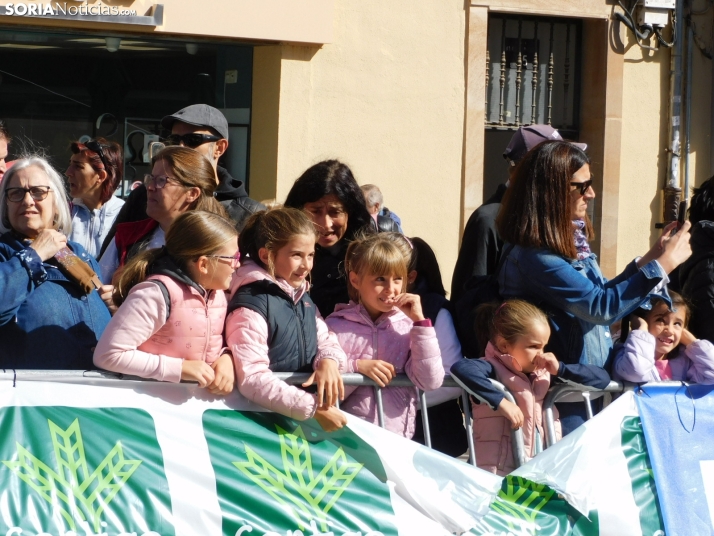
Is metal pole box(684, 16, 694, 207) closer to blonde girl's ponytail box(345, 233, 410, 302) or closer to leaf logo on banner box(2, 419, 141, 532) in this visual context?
blonde girl's ponytail box(345, 233, 410, 302)

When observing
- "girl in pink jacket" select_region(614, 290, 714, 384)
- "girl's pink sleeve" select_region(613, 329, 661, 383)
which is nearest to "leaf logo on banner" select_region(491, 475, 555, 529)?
"girl's pink sleeve" select_region(613, 329, 661, 383)

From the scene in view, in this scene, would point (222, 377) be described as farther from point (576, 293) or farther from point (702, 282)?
point (702, 282)

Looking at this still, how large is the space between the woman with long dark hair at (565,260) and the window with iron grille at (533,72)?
19.3ft

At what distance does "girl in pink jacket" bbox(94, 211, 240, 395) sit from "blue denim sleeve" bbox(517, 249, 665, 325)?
126 cm

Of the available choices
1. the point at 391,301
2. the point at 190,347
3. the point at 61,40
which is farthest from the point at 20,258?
the point at 61,40

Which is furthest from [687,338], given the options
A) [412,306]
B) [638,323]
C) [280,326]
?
[280,326]

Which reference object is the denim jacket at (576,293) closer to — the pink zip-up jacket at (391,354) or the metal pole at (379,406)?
the pink zip-up jacket at (391,354)

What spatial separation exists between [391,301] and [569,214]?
822 millimetres

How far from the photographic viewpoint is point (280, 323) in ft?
13.6

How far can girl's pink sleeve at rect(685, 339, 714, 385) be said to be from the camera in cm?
507

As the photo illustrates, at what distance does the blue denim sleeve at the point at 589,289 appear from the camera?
442cm

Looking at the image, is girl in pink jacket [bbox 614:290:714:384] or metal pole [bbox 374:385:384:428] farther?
girl in pink jacket [bbox 614:290:714:384]

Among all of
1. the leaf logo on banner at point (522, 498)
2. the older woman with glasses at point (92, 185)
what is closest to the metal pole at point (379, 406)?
the leaf logo on banner at point (522, 498)

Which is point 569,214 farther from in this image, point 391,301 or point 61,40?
point 61,40
